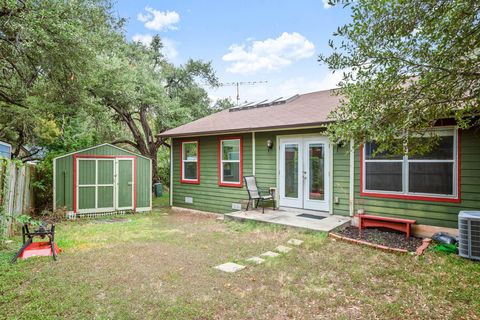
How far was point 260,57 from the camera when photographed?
19.5m

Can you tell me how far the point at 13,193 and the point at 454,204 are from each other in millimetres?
8175

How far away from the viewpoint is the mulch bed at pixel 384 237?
16.0 ft

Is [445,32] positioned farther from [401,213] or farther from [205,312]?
[401,213]

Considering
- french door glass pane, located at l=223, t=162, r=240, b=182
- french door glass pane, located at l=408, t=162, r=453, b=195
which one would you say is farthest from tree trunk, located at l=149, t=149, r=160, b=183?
french door glass pane, located at l=408, t=162, r=453, b=195

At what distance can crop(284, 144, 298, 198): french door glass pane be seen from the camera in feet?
23.0

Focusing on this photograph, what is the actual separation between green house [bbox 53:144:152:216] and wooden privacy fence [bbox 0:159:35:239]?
630 millimetres

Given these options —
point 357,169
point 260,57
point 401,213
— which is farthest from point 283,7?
point 260,57

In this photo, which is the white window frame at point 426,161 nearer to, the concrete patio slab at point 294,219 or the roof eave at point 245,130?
the concrete patio slab at point 294,219

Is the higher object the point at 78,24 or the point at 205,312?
the point at 78,24

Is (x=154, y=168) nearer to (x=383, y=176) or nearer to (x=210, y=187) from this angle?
(x=210, y=187)

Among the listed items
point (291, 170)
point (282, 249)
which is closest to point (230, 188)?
point (291, 170)

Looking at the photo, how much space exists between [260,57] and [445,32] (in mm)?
18130

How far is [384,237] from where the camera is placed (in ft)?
17.2

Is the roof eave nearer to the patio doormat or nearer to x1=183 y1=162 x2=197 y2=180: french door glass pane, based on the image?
x1=183 y1=162 x2=197 y2=180: french door glass pane
